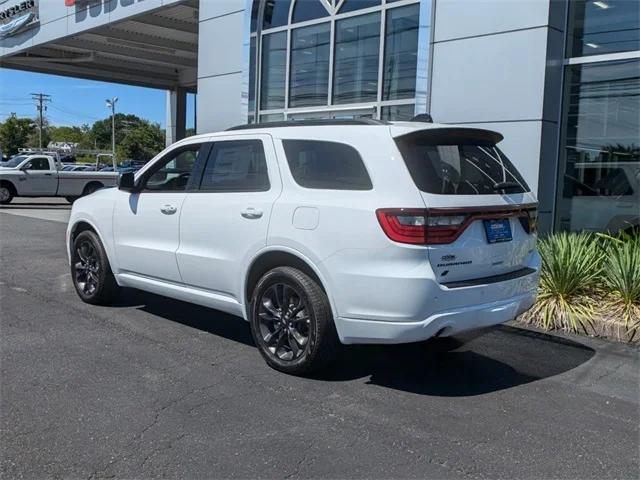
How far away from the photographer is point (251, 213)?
478 cm

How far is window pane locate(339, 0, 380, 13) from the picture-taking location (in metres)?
10.2

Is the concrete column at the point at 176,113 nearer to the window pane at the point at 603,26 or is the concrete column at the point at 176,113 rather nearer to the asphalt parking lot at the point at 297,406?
the window pane at the point at 603,26

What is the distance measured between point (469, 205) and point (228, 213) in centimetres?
189

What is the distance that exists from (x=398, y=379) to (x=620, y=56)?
6023 millimetres

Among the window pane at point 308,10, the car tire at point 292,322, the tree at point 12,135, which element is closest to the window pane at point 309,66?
the window pane at point 308,10

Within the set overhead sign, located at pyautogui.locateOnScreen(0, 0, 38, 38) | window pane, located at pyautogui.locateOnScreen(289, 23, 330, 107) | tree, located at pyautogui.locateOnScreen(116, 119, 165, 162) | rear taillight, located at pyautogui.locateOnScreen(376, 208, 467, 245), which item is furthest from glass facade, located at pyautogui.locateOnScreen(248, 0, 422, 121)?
tree, located at pyautogui.locateOnScreen(116, 119, 165, 162)

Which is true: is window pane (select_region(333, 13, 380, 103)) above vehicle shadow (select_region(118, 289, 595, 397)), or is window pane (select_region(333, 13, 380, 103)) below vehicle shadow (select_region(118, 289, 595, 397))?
above

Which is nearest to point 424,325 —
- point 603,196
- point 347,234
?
point 347,234

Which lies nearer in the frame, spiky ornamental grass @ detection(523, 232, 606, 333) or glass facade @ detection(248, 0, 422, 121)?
spiky ornamental grass @ detection(523, 232, 606, 333)

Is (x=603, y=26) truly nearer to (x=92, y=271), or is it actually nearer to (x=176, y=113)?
(x=92, y=271)

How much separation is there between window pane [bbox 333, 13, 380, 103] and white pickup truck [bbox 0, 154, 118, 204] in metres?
12.4

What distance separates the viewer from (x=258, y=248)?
4691 mm

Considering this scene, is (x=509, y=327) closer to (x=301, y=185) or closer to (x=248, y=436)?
(x=301, y=185)

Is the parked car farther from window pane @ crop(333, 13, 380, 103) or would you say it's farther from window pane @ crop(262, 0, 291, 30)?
window pane @ crop(262, 0, 291, 30)
